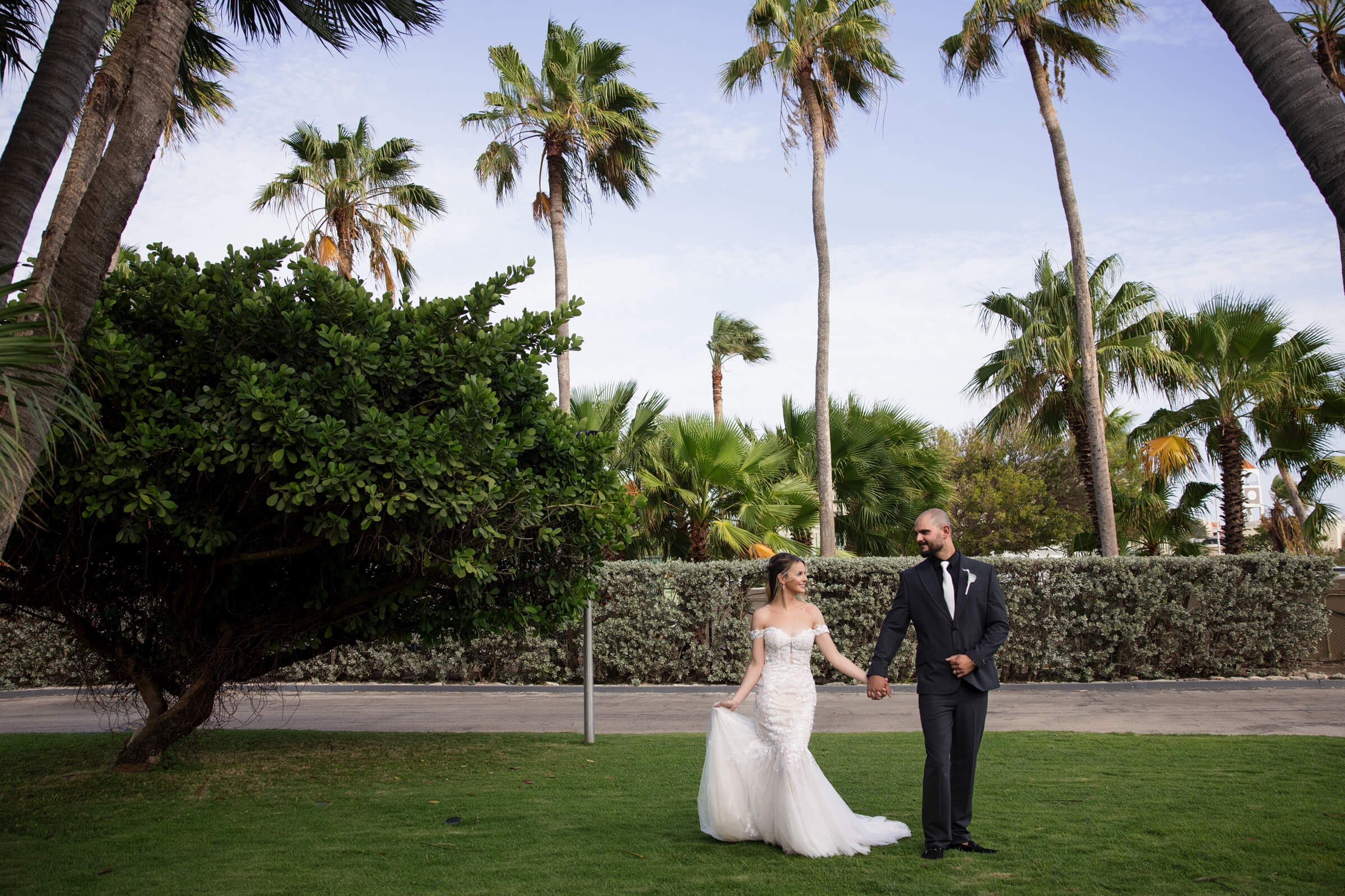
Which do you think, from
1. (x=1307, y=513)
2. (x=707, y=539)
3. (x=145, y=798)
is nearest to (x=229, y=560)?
(x=145, y=798)

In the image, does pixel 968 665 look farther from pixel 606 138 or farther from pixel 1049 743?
pixel 606 138

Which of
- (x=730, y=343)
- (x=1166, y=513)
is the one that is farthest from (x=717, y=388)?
(x=1166, y=513)

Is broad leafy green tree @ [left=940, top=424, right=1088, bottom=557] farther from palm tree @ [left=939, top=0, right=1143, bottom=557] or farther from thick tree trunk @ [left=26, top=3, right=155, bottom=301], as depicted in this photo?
thick tree trunk @ [left=26, top=3, right=155, bottom=301]

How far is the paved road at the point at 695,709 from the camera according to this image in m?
11.5

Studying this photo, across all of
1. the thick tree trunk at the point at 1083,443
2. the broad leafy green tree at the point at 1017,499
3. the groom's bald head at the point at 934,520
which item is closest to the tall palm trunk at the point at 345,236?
the thick tree trunk at the point at 1083,443

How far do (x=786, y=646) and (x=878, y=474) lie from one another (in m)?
14.9

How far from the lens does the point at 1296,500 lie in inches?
886

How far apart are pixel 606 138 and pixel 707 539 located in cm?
805

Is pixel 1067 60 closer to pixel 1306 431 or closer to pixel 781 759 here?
pixel 1306 431

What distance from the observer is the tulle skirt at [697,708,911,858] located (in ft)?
18.4

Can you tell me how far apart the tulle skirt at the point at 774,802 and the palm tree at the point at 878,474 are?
47.4 ft

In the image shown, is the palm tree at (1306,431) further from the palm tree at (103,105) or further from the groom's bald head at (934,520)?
the palm tree at (103,105)

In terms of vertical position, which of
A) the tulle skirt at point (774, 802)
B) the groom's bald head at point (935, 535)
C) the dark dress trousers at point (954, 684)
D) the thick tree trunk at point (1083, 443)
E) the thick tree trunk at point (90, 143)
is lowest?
the tulle skirt at point (774, 802)

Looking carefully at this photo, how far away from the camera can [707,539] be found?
18422 mm
